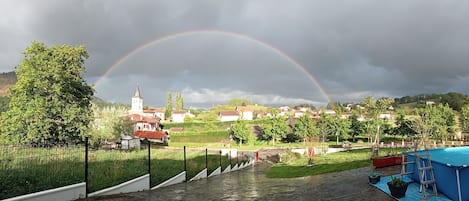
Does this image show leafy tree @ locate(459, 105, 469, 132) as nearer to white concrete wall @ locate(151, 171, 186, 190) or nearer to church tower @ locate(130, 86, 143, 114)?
white concrete wall @ locate(151, 171, 186, 190)

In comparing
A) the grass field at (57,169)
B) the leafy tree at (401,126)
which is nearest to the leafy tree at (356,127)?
the leafy tree at (401,126)

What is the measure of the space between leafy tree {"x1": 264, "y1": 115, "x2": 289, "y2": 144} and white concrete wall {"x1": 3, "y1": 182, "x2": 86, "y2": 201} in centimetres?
6871

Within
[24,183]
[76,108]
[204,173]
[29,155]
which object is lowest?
[204,173]

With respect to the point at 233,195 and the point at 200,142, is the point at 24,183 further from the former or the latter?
the point at 200,142

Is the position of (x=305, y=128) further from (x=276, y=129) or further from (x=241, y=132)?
(x=241, y=132)

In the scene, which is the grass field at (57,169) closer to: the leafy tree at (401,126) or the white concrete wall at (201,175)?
the white concrete wall at (201,175)

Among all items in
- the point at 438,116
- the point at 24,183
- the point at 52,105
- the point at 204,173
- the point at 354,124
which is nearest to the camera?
the point at 24,183

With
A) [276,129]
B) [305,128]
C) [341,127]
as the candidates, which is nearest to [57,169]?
[276,129]

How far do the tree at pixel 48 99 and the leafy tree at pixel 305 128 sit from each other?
4861cm

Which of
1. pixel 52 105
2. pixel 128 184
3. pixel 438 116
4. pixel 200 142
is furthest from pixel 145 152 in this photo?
pixel 438 116

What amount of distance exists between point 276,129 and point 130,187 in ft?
217

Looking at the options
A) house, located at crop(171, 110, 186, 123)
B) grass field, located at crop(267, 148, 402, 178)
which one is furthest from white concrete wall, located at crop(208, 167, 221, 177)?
house, located at crop(171, 110, 186, 123)

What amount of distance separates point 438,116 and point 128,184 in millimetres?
72870

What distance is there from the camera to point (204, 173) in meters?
22.7
